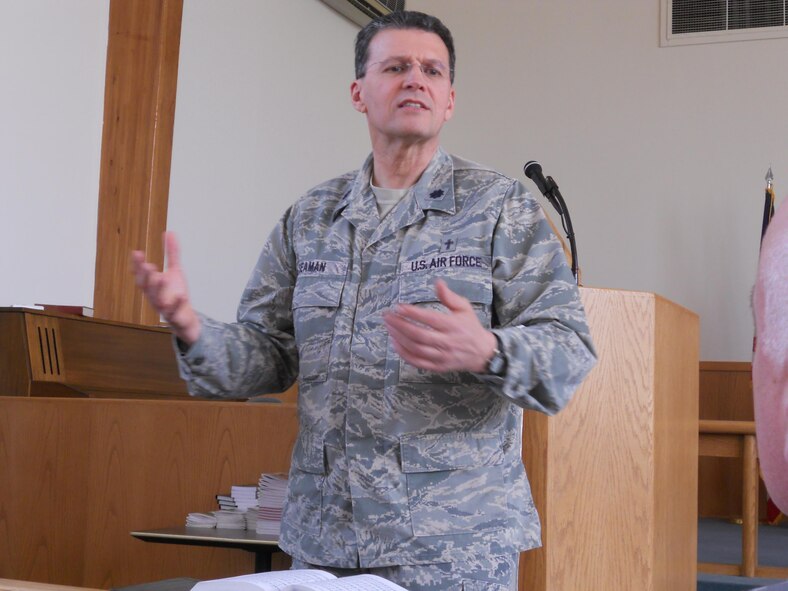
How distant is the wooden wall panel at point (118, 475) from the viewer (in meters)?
2.93

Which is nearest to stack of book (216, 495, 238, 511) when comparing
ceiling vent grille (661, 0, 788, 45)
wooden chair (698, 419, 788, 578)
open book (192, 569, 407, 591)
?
open book (192, 569, 407, 591)

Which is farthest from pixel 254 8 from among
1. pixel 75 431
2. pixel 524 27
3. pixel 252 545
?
pixel 252 545

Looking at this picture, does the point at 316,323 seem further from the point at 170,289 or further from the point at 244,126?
the point at 244,126

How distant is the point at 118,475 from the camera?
3088mm

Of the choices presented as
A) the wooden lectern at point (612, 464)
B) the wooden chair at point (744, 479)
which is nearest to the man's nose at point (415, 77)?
the wooden lectern at point (612, 464)

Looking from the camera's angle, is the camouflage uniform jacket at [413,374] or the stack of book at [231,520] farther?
the stack of book at [231,520]

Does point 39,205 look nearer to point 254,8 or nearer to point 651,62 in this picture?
point 254,8

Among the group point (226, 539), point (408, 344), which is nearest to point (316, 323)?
point (408, 344)

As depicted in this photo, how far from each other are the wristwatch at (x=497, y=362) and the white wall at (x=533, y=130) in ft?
11.9

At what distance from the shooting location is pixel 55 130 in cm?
451

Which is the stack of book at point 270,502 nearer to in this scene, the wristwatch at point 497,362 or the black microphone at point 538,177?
the wristwatch at point 497,362

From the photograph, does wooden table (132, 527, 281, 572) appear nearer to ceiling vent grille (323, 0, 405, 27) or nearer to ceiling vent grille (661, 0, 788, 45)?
ceiling vent grille (323, 0, 405, 27)

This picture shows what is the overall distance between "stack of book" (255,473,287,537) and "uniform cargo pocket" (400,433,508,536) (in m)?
1.20

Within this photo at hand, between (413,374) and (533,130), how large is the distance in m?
6.21
